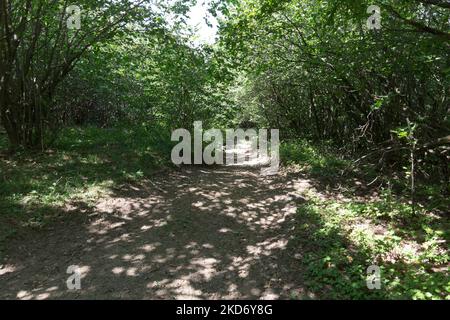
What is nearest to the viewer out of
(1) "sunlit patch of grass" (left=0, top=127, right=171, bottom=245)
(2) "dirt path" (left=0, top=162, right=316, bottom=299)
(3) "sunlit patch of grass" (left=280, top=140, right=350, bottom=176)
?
(2) "dirt path" (left=0, top=162, right=316, bottom=299)

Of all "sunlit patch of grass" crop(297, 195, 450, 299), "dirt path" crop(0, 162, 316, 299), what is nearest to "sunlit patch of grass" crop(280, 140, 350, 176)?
"dirt path" crop(0, 162, 316, 299)

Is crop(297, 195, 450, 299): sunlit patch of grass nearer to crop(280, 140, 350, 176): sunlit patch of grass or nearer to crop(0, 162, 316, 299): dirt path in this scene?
crop(0, 162, 316, 299): dirt path

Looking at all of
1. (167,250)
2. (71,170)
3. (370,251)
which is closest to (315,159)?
(370,251)

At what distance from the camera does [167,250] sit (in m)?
4.99

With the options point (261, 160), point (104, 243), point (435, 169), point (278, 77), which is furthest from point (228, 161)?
point (104, 243)

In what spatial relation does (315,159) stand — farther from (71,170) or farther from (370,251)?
(71,170)

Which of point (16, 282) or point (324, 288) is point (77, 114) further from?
point (324, 288)

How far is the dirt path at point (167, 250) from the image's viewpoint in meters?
4.04

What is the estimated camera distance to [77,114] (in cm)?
1630

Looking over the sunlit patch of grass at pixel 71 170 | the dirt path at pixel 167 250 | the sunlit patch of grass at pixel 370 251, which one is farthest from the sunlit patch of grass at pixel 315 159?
the sunlit patch of grass at pixel 71 170

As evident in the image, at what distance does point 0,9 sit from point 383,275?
8756 mm

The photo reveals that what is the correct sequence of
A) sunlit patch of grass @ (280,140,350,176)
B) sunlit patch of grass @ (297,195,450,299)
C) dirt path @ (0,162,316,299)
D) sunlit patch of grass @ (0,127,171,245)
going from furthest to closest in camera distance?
sunlit patch of grass @ (280,140,350,176)
sunlit patch of grass @ (0,127,171,245)
dirt path @ (0,162,316,299)
sunlit patch of grass @ (297,195,450,299)

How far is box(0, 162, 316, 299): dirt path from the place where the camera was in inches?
159

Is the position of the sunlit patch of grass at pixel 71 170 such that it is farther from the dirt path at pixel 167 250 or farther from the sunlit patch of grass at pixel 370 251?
the sunlit patch of grass at pixel 370 251
